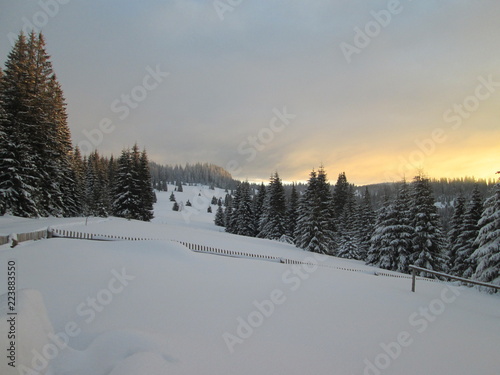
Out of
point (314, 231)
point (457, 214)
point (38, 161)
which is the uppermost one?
point (38, 161)

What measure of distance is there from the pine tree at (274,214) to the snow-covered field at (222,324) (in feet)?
98.7

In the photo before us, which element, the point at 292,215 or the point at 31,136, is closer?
the point at 31,136

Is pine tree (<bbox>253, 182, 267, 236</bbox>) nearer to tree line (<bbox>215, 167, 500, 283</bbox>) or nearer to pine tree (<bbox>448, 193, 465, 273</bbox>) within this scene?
tree line (<bbox>215, 167, 500, 283</bbox>)

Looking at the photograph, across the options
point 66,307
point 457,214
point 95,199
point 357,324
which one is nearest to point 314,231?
point 457,214

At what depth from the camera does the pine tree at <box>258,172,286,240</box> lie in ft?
130

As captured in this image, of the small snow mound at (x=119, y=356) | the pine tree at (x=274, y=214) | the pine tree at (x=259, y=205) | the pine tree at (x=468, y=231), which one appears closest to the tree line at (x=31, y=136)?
the small snow mound at (x=119, y=356)

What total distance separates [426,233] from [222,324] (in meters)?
26.6

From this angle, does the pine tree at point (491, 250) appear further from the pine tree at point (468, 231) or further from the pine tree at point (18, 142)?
the pine tree at point (18, 142)

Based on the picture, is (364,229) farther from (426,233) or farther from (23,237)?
(23,237)

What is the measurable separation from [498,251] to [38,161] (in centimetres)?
3582

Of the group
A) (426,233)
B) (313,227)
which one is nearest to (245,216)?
(313,227)

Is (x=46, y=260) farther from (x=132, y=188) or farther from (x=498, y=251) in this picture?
(x=132, y=188)

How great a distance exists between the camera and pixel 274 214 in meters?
40.2

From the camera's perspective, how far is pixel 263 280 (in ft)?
29.2
